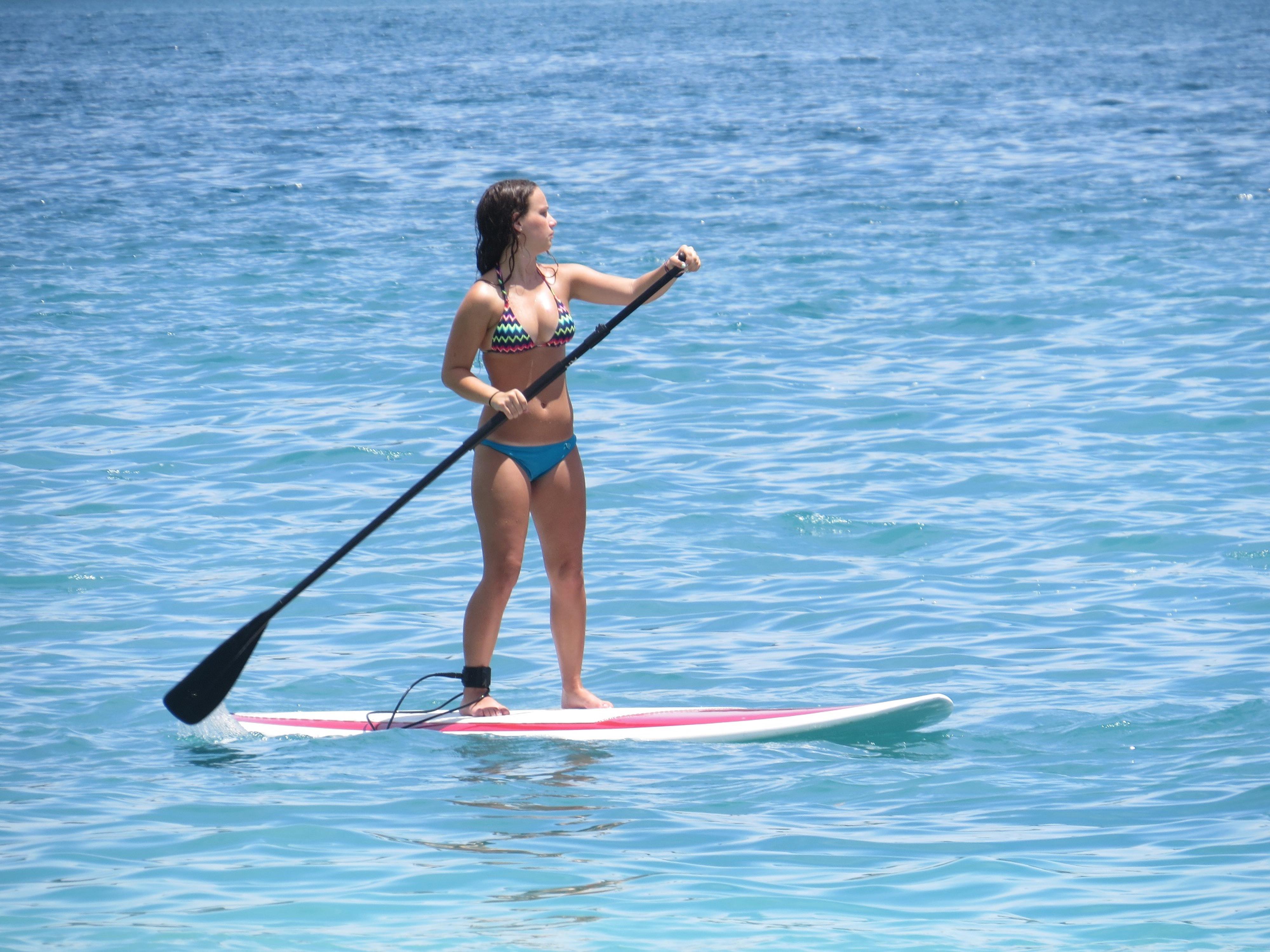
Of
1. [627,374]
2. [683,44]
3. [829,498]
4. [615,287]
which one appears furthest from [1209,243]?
[683,44]

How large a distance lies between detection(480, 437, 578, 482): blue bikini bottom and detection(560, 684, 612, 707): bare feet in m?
0.80

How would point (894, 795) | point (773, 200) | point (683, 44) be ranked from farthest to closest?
1. point (683, 44)
2. point (773, 200)
3. point (894, 795)

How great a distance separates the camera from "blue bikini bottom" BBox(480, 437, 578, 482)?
17.0 feet

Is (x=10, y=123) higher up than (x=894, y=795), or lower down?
higher up

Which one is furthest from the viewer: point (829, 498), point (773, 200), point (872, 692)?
point (773, 200)

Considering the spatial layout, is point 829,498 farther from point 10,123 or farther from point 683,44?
point 683,44

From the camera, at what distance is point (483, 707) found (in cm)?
540

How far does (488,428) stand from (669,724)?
3.90ft

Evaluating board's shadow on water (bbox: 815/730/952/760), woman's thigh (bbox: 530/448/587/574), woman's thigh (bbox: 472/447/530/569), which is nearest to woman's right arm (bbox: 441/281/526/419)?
woman's thigh (bbox: 472/447/530/569)

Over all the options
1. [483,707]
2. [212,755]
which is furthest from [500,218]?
[212,755]

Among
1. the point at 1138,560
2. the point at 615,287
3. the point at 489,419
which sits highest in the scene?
the point at 615,287

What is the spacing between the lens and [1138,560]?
7.18 m

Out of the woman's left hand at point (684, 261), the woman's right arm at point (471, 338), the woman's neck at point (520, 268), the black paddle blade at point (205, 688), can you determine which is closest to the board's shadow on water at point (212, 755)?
the black paddle blade at point (205, 688)

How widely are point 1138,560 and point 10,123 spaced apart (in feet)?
79.8
